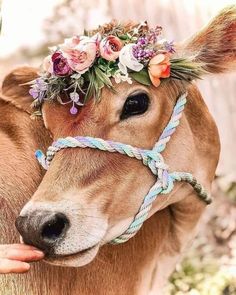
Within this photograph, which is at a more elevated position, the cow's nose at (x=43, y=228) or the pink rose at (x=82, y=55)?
the pink rose at (x=82, y=55)

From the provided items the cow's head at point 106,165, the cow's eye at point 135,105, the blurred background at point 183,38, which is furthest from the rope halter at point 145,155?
the blurred background at point 183,38

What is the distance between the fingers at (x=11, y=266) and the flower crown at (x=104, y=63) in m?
0.64

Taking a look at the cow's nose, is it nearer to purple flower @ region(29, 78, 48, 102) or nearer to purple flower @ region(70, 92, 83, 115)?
purple flower @ region(70, 92, 83, 115)

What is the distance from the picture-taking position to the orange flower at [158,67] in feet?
9.23

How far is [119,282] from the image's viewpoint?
3209mm

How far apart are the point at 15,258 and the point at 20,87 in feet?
3.27

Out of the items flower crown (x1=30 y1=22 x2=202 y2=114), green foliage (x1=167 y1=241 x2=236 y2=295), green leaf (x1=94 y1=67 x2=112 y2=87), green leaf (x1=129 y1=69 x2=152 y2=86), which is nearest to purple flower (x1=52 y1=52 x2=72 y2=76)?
flower crown (x1=30 y1=22 x2=202 y2=114)

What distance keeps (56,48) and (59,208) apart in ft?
2.27

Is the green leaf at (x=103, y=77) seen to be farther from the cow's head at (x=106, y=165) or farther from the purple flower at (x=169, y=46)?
the purple flower at (x=169, y=46)

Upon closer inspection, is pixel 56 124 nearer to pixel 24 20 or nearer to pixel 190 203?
pixel 190 203

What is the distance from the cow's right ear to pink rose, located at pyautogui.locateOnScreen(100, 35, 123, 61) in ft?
1.72

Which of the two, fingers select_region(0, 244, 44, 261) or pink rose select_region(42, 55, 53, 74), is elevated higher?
pink rose select_region(42, 55, 53, 74)

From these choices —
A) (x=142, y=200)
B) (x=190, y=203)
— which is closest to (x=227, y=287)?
(x=190, y=203)

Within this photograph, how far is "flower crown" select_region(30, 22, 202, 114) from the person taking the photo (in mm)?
2779
